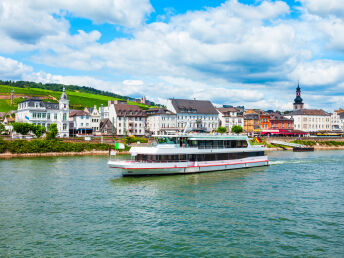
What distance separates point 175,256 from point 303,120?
14740 centimetres

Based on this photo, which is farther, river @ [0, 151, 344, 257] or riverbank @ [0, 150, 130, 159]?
riverbank @ [0, 150, 130, 159]

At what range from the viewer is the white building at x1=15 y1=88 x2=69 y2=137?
9494cm

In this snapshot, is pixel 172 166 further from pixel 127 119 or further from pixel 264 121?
pixel 264 121

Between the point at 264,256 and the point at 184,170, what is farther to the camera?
the point at 184,170

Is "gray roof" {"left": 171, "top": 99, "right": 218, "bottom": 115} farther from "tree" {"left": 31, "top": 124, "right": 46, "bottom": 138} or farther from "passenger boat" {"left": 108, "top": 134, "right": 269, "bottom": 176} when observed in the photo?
"passenger boat" {"left": 108, "top": 134, "right": 269, "bottom": 176}

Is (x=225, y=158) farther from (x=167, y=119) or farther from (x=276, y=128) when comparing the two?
(x=276, y=128)

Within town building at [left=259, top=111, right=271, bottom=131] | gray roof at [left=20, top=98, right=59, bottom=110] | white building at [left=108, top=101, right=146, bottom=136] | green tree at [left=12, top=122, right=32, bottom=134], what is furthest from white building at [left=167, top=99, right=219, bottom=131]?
green tree at [left=12, top=122, right=32, bottom=134]

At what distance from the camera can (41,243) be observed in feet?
60.7

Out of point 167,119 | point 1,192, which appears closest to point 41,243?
point 1,192

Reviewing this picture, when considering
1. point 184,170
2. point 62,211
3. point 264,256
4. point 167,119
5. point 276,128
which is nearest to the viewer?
point 264,256

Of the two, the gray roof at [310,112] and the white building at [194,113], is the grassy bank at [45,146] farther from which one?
the gray roof at [310,112]

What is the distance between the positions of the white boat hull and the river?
4.32 feet

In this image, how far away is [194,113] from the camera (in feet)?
407

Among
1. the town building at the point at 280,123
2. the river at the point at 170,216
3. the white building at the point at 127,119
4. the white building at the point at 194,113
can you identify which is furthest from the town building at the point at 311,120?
the river at the point at 170,216
